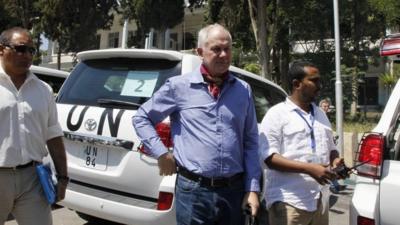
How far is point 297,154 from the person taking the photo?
3381 mm

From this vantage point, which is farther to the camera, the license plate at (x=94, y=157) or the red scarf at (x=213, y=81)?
the license plate at (x=94, y=157)

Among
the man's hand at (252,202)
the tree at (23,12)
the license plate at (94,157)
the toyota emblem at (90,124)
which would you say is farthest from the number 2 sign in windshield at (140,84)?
the tree at (23,12)

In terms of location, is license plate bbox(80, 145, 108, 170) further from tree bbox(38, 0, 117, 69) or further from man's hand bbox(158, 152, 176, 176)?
tree bbox(38, 0, 117, 69)

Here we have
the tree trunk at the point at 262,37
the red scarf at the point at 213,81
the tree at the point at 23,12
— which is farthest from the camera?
the tree at the point at 23,12

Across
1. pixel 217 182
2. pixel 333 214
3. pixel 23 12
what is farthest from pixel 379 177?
pixel 23 12

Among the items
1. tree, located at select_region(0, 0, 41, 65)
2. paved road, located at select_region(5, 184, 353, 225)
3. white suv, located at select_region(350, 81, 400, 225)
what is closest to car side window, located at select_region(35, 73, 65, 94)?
paved road, located at select_region(5, 184, 353, 225)

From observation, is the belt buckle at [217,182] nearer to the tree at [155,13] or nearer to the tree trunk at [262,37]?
the tree trunk at [262,37]

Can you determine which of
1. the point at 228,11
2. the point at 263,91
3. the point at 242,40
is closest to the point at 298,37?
the point at 242,40

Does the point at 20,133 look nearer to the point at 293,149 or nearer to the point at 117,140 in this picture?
the point at 117,140

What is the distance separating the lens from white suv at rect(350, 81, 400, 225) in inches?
118

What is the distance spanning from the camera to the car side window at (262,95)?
5508 millimetres

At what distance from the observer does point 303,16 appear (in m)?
24.2

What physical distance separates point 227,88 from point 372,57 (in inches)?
1028

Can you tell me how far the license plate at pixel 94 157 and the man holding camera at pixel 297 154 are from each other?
1.63m
